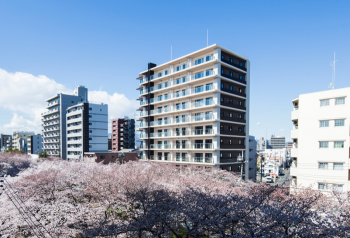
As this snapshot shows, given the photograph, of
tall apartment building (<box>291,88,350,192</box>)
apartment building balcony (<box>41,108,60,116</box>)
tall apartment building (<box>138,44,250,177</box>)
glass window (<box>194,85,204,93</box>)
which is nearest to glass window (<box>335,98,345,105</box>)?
tall apartment building (<box>291,88,350,192</box>)

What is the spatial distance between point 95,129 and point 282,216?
6105 centimetres

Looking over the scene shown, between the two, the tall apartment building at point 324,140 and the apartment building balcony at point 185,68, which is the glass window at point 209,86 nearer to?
the apartment building balcony at point 185,68

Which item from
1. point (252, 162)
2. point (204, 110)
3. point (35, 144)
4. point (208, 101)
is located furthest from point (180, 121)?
point (35, 144)

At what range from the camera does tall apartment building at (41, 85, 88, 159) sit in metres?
68.5

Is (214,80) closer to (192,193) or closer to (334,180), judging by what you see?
(334,180)

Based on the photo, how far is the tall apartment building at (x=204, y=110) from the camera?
31245 millimetres

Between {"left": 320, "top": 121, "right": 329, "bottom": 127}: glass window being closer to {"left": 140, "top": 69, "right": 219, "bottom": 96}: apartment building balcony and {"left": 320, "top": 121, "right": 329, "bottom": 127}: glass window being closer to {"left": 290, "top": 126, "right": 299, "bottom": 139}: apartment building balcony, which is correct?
{"left": 290, "top": 126, "right": 299, "bottom": 139}: apartment building balcony

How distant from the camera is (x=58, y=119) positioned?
70.8 m

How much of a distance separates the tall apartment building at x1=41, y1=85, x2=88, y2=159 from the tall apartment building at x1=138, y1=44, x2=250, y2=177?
45.1 m

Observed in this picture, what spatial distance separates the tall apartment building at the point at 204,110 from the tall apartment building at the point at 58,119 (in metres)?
45.1

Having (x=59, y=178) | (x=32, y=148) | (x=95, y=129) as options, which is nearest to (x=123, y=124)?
(x=95, y=129)

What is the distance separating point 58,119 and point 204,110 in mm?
61535

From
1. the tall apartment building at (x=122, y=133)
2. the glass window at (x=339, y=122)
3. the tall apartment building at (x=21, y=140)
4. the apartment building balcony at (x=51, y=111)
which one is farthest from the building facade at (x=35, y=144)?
the glass window at (x=339, y=122)

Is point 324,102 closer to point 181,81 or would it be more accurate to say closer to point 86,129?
point 181,81
